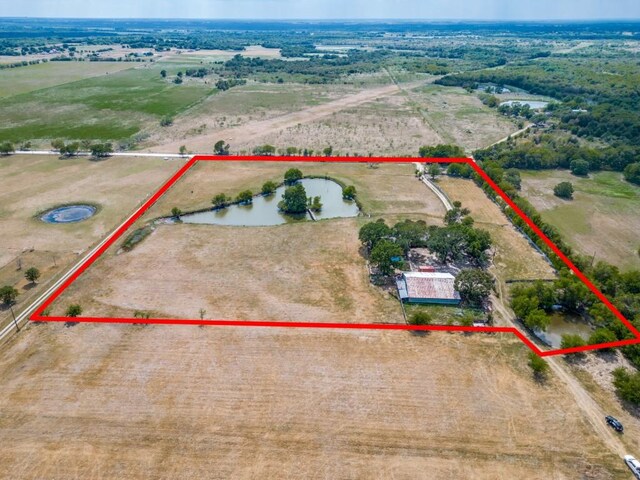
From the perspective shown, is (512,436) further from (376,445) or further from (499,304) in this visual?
(499,304)

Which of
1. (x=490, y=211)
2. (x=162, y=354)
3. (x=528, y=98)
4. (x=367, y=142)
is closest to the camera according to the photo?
(x=162, y=354)

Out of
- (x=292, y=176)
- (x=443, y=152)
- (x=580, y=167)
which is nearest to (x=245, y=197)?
(x=292, y=176)

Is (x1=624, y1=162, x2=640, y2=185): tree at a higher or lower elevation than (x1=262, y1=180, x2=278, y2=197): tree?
higher

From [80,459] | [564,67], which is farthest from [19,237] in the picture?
[564,67]

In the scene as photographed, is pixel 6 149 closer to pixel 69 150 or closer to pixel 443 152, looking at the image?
pixel 69 150

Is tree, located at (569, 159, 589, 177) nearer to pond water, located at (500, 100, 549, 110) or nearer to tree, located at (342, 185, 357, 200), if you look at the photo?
tree, located at (342, 185, 357, 200)

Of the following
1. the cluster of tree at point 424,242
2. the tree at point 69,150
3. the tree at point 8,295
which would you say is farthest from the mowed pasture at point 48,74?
the cluster of tree at point 424,242

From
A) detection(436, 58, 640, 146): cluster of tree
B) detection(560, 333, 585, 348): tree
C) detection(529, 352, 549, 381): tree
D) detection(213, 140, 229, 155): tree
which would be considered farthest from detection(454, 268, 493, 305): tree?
detection(436, 58, 640, 146): cluster of tree
